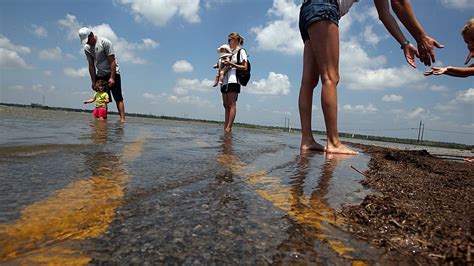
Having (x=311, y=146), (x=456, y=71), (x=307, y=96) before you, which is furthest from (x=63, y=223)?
(x=456, y=71)

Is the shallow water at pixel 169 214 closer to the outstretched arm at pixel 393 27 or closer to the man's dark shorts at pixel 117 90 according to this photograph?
the outstretched arm at pixel 393 27

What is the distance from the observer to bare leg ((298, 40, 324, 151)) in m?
4.20

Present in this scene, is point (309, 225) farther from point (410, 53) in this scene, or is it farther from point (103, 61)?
point (103, 61)

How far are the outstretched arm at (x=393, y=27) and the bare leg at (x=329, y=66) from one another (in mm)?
724

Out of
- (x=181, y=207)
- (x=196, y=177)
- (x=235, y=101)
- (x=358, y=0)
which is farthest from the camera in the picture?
(x=235, y=101)

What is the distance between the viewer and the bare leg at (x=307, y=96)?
4.20 metres

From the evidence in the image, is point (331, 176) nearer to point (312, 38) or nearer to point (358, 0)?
point (312, 38)

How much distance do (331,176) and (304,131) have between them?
2235 millimetres

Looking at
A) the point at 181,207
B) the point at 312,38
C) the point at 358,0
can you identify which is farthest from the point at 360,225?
the point at 358,0

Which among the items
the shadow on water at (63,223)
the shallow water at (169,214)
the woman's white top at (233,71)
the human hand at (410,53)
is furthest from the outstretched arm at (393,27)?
the woman's white top at (233,71)

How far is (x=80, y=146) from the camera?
274 centimetres

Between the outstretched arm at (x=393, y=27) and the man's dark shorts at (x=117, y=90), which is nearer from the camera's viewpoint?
the outstretched arm at (x=393, y=27)

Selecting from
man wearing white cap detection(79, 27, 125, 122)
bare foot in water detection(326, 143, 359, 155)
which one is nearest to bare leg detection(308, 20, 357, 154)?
bare foot in water detection(326, 143, 359, 155)

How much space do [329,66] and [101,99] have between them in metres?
6.66
